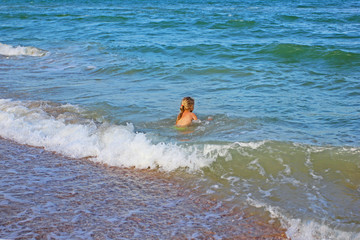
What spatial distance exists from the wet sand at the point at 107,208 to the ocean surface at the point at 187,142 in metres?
0.02

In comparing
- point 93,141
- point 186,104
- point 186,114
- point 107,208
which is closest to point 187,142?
point 186,114

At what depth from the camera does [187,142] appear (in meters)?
6.63

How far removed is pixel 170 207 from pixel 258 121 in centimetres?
345

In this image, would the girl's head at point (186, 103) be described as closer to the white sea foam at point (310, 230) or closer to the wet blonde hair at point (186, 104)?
the wet blonde hair at point (186, 104)

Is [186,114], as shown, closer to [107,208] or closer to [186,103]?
[186,103]

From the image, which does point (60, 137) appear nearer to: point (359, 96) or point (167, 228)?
point (167, 228)

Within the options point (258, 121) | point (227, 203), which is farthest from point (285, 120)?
point (227, 203)

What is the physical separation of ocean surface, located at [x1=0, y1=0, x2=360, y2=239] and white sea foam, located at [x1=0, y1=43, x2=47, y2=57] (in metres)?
1.58

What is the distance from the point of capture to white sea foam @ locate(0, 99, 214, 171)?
19.5 feet

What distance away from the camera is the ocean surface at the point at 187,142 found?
4297 millimetres

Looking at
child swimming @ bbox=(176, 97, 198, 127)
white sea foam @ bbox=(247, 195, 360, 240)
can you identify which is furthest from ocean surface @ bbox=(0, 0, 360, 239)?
child swimming @ bbox=(176, 97, 198, 127)

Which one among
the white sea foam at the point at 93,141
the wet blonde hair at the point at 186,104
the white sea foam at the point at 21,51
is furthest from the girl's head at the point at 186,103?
the white sea foam at the point at 21,51

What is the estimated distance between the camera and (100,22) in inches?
963

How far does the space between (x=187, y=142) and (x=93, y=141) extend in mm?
1484
